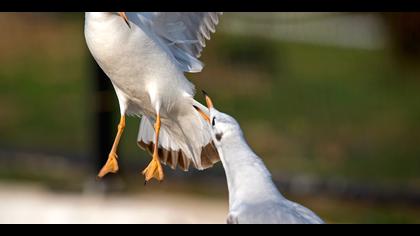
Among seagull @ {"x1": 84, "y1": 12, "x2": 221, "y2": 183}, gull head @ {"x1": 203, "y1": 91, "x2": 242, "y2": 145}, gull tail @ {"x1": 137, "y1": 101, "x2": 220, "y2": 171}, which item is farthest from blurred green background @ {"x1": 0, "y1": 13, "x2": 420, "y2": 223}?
gull head @ {"x1": 203, "y1": 91, "x2": 242, "y2": 145}

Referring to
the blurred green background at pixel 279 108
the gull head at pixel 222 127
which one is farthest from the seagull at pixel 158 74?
the blurred green background at pixel 279 108

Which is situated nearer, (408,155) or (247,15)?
(408,155)

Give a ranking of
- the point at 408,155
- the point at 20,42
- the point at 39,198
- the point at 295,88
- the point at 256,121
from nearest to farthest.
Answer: the point at 39,198 < the point at 408,155 < the point at 256,121 < the point at 295,88 < the point at 20,42

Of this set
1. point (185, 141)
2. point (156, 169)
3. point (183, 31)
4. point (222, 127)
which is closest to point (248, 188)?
point (222, 127)

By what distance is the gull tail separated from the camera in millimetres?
3648

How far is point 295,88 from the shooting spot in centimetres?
1140

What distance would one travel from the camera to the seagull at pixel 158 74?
10.4ft

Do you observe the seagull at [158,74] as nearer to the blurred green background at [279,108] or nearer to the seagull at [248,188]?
the seagull at [248,188]

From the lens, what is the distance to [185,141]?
3.77 metres

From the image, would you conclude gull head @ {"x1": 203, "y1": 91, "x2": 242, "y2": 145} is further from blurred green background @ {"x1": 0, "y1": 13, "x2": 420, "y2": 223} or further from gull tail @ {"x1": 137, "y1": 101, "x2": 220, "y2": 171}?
blurred green background @ {"x1": 0, "y1": 13, "x2": 420, "y2": 223}

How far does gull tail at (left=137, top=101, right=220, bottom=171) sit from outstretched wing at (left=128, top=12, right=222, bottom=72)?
7.6 inches
